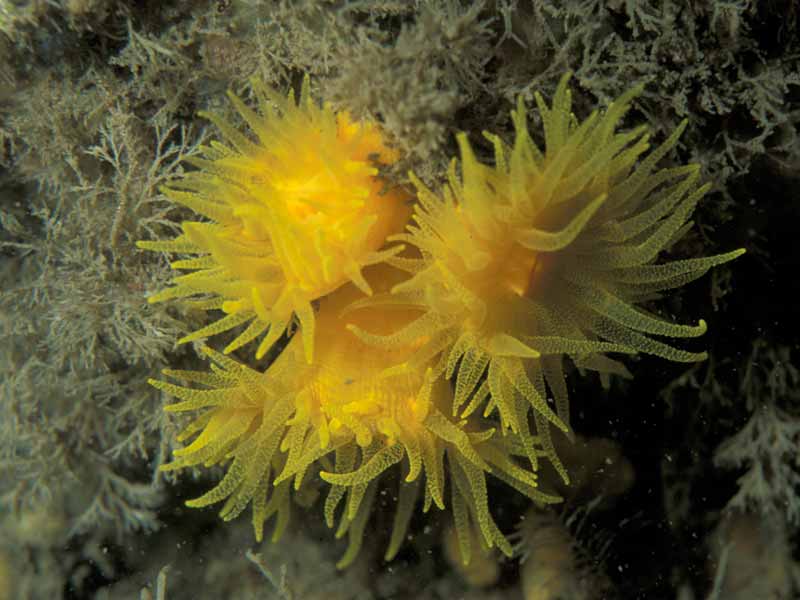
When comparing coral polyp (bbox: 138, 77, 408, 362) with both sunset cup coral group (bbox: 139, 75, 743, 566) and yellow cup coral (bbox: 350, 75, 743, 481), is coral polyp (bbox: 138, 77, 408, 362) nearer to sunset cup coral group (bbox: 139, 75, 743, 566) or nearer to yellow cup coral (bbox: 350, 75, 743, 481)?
sunset cup coral group (bbox: 139, 75, 743, 566)

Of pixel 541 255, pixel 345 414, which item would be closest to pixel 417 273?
pixel 541 255

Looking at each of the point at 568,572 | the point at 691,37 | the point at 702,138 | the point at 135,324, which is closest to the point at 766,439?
the point at 568,572

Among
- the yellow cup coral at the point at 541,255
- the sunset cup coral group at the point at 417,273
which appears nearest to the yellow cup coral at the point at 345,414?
the sunset cup coral group at the point at 417,273

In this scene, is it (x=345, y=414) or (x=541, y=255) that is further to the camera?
(x=345, y=414)

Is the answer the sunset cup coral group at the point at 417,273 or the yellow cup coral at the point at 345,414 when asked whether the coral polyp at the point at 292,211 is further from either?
the yellow cup coral at the point at 345,414

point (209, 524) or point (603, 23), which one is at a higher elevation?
point (603, 23)

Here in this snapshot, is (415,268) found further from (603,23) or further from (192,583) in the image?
(192,583)

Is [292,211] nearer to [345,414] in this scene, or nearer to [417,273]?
[417,273]
